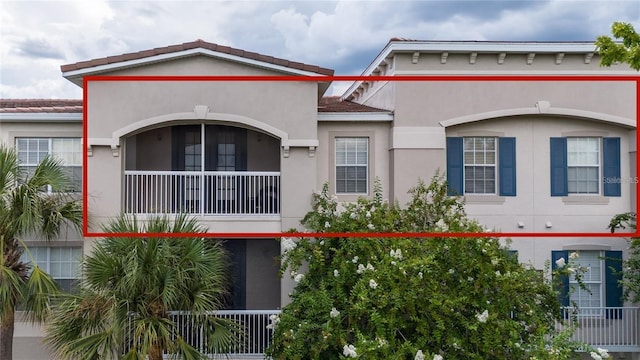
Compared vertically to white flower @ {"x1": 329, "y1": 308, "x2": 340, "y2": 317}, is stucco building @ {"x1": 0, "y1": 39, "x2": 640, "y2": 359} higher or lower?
higher

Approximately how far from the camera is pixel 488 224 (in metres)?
15.1

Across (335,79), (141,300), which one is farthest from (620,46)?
Answer: (141,300)

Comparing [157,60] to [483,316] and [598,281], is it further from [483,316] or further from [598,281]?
[598,281]

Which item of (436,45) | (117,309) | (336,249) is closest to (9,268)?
(117,309)

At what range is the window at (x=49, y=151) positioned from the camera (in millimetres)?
14781

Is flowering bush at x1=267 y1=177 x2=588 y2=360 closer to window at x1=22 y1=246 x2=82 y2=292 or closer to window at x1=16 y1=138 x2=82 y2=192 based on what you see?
window at x1=22 y1=246 x2=82 y2=292

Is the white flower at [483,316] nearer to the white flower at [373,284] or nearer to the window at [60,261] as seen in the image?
the white flower at [373,284]

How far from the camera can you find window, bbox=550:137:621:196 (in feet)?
49.4

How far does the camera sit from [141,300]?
441 inches

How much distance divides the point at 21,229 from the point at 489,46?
11422mm

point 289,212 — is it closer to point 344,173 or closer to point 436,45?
point 344,173

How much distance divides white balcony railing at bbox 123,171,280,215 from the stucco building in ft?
0.27

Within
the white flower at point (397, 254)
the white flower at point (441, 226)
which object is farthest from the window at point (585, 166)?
the white flower at point (397, 254)

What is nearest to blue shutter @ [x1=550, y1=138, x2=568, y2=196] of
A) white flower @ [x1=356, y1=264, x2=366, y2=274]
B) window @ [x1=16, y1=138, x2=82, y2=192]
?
white flower @ [x1=356, y1=264, x2=366, y2=274]
